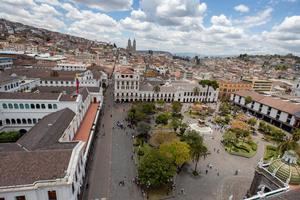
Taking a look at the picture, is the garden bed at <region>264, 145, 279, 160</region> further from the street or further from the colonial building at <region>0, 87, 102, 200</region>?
the colonial building at <region>0, 87, 102, 200</region>

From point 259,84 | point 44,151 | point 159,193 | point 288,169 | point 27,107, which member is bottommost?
point 159,193

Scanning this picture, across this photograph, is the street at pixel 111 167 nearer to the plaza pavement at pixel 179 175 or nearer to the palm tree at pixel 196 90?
the plaza pavement at pixel 179 175

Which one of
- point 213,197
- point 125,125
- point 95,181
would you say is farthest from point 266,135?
point 95,181

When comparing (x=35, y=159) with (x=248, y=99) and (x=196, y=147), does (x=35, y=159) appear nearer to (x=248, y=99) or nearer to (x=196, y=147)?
(x=196, y=147)

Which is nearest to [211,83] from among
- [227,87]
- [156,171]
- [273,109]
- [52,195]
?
[227,87]

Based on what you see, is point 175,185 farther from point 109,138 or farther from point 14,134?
point 14,134

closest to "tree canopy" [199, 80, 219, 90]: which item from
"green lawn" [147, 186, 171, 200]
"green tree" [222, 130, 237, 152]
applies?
"green tree" [222, 130, 237, 152]

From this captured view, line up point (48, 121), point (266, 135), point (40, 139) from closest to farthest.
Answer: point (40, 139)
point (48, 121)
point (266, 135)
